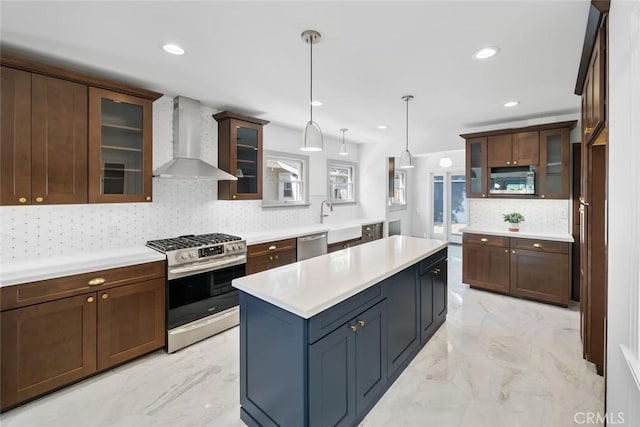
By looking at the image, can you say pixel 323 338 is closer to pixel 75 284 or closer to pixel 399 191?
pixel 75 284

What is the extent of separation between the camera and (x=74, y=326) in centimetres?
226

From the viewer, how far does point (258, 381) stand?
1807mm

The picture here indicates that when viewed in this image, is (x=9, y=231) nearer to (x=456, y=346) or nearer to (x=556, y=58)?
(x=456, y=346)

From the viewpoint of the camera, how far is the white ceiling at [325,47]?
177cm

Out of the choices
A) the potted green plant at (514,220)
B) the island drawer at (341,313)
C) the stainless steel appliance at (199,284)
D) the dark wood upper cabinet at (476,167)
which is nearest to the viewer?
the island drawer at (341,313)

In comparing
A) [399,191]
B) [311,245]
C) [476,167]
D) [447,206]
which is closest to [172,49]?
[311,245]

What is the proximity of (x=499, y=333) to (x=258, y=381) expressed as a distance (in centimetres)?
266

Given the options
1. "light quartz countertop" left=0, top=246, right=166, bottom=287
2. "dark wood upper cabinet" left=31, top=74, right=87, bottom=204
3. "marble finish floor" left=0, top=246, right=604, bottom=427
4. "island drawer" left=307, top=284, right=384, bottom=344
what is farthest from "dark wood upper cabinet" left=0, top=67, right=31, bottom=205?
"island drawer" left=307, top=284, right=384, bottom=344

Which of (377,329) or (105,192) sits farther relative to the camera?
(105,192)

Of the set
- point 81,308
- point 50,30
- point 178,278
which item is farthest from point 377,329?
point 50,30

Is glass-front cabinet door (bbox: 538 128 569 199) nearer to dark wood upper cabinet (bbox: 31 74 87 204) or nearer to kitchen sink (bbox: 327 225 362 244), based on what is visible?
kitchen sink (bbox: 327 225 362 244)

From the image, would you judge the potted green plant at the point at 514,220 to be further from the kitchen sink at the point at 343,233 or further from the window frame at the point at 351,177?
the window frame at the point at 351,177

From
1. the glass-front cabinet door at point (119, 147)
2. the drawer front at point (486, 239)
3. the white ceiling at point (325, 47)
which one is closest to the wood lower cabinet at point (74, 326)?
the glass-front cabinet door at point (119, 147)

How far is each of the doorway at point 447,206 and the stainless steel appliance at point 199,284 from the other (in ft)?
20.5
